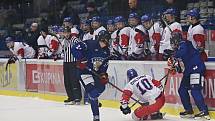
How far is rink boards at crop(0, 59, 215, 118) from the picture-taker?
8781 millimetres

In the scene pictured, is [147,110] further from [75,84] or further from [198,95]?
[75,84]

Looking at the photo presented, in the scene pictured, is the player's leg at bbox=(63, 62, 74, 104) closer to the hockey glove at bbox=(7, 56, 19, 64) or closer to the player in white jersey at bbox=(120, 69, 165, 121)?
the hockey glove at bbox=(7, 56, 19, 64)

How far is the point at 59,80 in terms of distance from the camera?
1192 cm

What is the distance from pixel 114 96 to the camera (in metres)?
10.3

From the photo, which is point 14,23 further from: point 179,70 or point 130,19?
point 179,70

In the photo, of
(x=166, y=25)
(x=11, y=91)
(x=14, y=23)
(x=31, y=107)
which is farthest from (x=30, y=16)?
(x=166, y=25)

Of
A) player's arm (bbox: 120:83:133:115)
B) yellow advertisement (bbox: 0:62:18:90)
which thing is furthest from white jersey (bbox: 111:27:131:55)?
yellow advertisement (bbox: 0:62:18:90)

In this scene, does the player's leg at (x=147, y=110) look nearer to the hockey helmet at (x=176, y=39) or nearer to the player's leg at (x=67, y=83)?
the hockey helmet at (x=176, y=39)

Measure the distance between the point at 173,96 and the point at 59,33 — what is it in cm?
399

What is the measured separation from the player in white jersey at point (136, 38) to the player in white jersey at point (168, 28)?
1.74ft

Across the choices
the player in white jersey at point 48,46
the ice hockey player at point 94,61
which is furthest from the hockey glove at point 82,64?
the player in white jersey at point 48,46

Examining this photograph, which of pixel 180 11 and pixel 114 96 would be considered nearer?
pixel 114 96

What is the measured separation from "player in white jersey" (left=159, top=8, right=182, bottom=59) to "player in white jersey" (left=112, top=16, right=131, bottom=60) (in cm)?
96

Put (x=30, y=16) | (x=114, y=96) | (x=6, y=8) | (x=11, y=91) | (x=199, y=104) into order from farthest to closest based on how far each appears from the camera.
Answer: (x=6, y=8), (x=30, y=16), (x=11, y=91), (x=114, y=96), (x=199, y=104)
